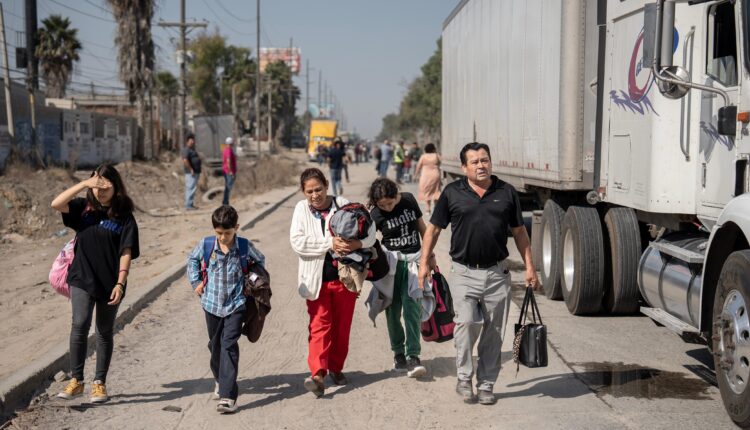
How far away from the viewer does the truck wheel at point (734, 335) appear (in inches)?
208

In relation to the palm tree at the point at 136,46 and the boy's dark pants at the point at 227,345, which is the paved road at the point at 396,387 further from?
the palm tree at the point at 136,46

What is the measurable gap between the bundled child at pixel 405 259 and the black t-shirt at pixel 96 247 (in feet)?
6.20

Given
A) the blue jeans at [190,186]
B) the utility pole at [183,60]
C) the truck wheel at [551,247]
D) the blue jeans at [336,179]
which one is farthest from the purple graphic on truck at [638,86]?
the utility pole at [183,60]

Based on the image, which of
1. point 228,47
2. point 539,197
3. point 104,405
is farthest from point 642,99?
point 228,47

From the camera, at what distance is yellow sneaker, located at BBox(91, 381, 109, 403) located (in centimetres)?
624

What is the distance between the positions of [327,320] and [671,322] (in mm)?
2595

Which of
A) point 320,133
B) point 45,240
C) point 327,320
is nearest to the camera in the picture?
point 327,320

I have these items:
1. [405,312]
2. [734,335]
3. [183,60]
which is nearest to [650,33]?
[734,335]

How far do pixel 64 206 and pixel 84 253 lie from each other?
37cm

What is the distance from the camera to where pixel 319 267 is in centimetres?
644

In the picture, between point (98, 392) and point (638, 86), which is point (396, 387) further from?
point (638, 86)

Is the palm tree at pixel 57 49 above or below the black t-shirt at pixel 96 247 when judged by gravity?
above

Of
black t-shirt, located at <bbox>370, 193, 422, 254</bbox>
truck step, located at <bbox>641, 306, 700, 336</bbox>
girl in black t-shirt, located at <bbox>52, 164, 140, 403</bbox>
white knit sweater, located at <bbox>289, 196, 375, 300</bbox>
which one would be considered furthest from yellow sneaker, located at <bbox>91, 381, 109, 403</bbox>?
truck step, located at <bbox>641, 306, 700, 336</bbox>

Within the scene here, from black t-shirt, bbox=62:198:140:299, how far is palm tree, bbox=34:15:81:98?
160 ft
